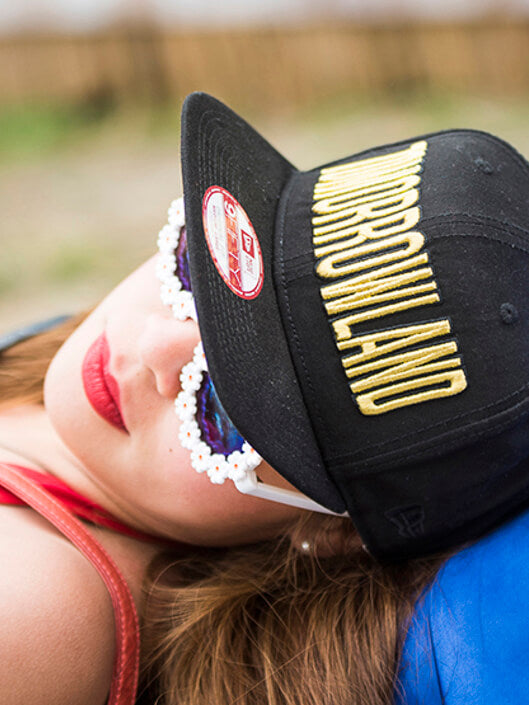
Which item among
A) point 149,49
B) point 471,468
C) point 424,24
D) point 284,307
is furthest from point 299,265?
point 424,24

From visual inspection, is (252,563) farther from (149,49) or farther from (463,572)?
(149,49)

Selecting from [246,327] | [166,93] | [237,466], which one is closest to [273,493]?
[237,466]

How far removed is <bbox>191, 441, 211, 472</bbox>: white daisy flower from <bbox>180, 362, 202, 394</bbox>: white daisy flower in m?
0.05

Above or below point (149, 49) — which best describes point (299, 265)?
below

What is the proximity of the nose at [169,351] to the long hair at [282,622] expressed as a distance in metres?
0.20

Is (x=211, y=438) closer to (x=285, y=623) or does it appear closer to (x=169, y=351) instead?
(x=169, y=351)

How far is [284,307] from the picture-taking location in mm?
607

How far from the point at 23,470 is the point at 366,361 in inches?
15.1

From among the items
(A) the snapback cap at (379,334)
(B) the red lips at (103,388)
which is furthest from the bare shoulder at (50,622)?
Result: (A) the snapback cap at (379,334)

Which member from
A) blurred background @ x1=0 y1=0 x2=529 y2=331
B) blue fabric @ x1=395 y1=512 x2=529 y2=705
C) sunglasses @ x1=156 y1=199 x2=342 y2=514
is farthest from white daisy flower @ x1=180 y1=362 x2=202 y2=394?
blurred background @ x1=0 y1=0 x2=529 y2=331

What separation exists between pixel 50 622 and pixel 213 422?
0.69 ft

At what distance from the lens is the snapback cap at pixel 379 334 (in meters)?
0.58

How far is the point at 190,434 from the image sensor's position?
2.08 ft

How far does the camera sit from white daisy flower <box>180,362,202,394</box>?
0.62m
